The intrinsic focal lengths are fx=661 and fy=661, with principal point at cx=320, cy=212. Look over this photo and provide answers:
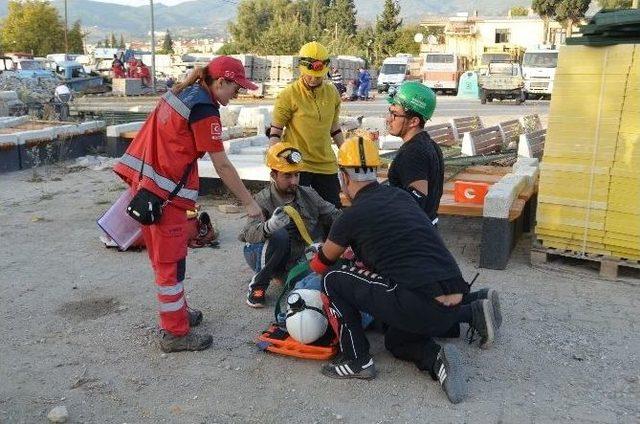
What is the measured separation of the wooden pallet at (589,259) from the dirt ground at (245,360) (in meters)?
0.11

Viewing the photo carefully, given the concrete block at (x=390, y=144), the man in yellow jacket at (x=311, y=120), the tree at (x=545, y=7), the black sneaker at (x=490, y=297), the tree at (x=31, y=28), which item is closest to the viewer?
the black sneaker at (x=490, y=297)

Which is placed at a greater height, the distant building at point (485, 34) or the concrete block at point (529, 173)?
the distant building at point (485, 34)

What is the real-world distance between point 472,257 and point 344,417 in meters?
3.19

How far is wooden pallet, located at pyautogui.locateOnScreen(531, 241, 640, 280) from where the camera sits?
5.55 meters

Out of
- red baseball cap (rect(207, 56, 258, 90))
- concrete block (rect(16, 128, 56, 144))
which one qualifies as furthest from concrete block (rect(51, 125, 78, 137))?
red baseball cap (rect(207, 56, 258, 90))

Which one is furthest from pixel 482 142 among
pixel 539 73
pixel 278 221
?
pixel 539 73

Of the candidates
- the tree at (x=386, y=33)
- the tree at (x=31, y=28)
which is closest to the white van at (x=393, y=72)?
the tree at (x=386, y=33)

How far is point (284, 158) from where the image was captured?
185 inches

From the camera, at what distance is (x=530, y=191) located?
260 inches

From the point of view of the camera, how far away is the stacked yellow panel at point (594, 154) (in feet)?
17.5

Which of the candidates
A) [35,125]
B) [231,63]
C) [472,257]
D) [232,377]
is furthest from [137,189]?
[35,125]

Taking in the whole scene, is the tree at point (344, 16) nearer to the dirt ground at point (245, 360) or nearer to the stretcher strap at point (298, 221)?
the dirt ground at point (245, 360)

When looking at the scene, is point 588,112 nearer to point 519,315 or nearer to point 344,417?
point 519,315

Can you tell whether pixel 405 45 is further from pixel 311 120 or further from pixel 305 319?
pixel 305 319
